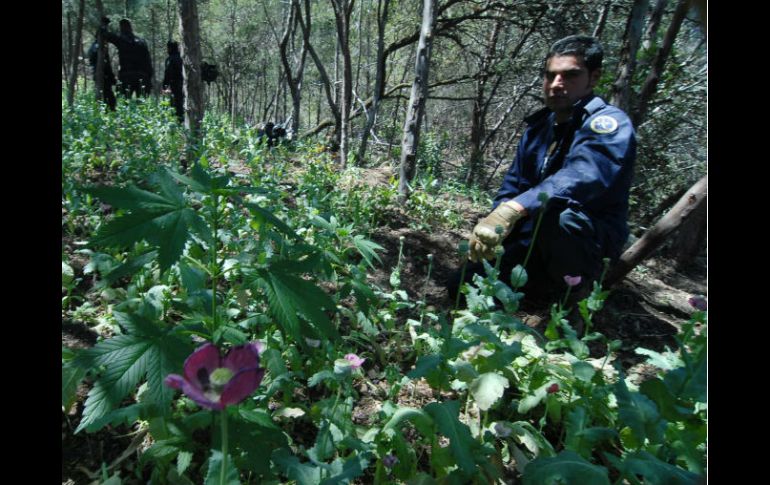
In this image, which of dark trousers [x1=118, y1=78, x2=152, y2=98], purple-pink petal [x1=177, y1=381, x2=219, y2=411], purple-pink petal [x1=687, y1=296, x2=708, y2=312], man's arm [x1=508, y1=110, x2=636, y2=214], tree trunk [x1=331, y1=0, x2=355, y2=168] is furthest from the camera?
dark trousers [x1=118, y1=78, x2=152, y2=98]

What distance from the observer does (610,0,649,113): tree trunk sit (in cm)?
334

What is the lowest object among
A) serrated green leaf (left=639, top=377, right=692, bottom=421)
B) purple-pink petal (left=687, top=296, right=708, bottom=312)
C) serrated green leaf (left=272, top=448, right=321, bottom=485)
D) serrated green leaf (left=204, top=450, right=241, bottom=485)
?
serrated green leaf (left=272, top=448, right=321, bottom=485)

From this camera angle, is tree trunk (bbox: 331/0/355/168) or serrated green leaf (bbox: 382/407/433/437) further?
tree trunk (bbox: 331/0/355/168)

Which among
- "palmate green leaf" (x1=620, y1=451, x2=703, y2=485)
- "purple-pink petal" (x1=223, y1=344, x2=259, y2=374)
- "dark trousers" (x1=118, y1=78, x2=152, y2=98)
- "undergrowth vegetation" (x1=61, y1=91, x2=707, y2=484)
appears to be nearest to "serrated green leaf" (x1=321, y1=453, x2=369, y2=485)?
"undergrowth vegetation" (x1=61, y1=91, x2=707, y2=484)

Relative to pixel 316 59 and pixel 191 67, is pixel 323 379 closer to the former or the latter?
pixel 191 67

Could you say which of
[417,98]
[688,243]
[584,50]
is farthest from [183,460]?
[688,243]

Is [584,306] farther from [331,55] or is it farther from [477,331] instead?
[331,55]

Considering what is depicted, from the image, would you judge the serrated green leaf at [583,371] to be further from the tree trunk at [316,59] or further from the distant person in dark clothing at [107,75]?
the distant person in dark clothing at [107,75]

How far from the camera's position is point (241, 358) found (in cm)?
69

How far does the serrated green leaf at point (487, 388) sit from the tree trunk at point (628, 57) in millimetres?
2957

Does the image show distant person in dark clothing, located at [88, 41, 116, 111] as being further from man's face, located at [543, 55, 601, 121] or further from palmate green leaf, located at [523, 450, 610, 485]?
palmate green leaf, located at [523, 450, 610, 485]

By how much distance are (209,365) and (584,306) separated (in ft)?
5.14

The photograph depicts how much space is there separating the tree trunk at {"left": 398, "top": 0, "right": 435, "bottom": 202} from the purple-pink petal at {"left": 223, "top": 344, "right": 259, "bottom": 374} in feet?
12.5

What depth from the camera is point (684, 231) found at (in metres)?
4.72
